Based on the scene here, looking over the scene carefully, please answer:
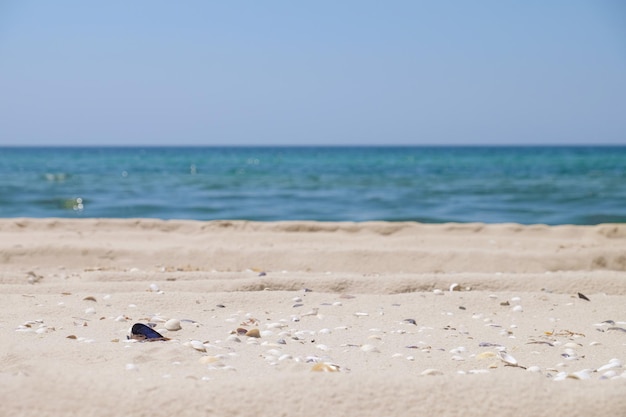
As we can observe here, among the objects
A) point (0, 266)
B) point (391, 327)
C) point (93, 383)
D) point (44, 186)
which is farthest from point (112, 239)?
point (44, 186)

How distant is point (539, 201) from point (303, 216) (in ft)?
15.1

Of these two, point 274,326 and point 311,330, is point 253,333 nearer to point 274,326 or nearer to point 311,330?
point 274,326

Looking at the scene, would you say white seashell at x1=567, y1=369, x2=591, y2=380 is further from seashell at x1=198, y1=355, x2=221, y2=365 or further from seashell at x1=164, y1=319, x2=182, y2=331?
seashell at x1=164, y1=319, x2=182, y2=331

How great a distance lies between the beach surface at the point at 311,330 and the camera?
1.95 meters

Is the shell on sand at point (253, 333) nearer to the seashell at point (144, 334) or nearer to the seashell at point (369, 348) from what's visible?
the seashell at point (144, 334)

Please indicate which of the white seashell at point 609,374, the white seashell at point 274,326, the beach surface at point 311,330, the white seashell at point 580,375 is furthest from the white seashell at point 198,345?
the white seashell at point 609,374

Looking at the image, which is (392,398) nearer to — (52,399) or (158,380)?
(158,380)

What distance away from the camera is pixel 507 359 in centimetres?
266

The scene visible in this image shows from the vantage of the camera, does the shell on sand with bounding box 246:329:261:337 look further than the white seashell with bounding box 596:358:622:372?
Yes

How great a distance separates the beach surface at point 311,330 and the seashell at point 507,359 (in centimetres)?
1

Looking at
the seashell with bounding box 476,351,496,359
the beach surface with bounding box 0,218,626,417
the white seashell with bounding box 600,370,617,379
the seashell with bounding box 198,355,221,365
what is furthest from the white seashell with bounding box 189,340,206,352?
the white seashell with bounding box 600,370,617,379

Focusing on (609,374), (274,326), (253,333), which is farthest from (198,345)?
(609,374)

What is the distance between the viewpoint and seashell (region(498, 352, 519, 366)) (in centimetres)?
260

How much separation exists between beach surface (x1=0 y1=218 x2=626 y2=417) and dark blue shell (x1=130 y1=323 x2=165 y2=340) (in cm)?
6
